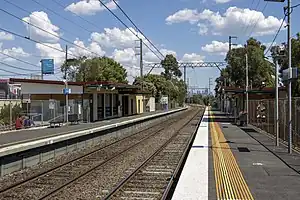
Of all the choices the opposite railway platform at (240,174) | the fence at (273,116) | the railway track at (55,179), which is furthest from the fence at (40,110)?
the opposite railway platform at (240,174)

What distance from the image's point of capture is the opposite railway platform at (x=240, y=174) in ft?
31.0

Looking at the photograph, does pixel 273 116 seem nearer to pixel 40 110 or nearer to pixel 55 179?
pixel 55 179

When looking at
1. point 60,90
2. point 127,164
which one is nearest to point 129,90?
point 60,90

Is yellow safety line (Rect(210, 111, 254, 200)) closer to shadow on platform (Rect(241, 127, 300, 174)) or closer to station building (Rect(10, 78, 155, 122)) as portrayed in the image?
shadow on platform (Rect(241, 127, 300, 174))

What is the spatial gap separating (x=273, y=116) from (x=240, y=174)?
1564 centimetres

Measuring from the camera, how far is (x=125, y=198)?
31.8 ft

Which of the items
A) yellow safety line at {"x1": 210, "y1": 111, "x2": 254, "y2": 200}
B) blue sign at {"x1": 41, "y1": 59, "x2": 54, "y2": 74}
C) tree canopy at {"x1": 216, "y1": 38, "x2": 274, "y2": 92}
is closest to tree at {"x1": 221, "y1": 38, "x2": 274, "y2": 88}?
tree canopy at {"x1": 216, "y1": 38, "x2": 274, "y2": 92}

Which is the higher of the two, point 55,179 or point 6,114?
point 6,114

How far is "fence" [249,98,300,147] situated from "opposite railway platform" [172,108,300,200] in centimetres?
165

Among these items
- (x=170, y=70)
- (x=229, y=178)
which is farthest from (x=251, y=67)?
(x=170, y=70)

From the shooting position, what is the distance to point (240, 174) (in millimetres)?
12109

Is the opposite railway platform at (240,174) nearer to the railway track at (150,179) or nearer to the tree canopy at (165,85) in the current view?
the railway track at (150,179)

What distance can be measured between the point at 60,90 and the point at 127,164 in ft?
85.1

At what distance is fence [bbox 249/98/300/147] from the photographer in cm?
1938
